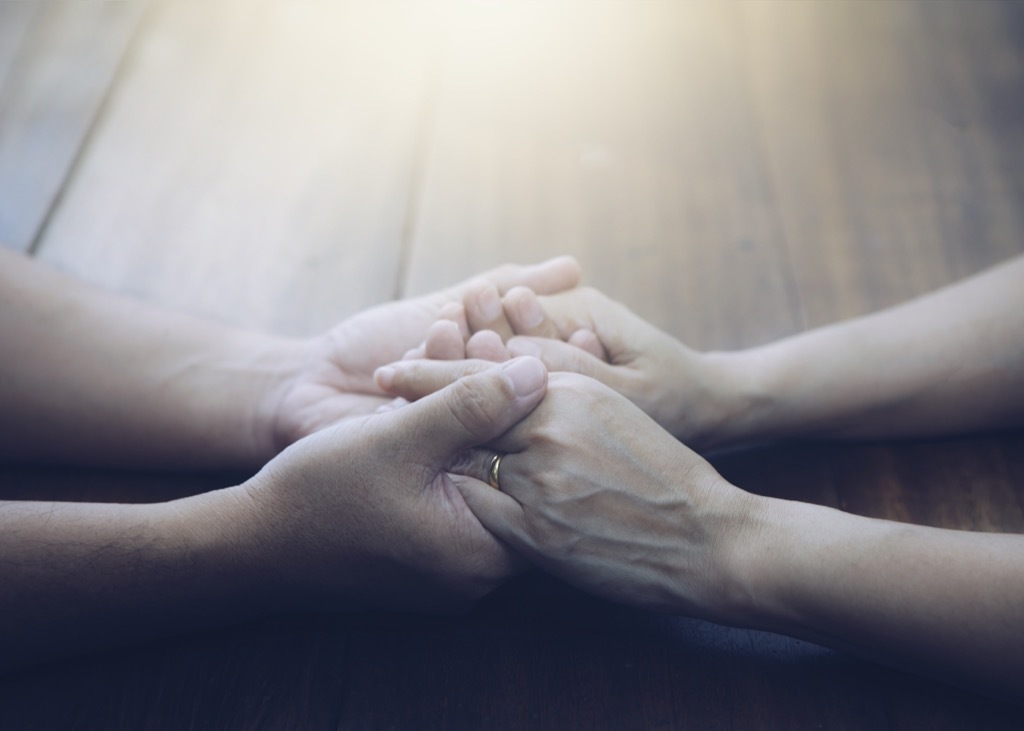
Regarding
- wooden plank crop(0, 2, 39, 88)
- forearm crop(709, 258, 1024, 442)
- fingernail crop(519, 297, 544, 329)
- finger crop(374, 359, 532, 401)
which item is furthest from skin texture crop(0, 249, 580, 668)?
wooden plank crop(0, 2, 39, 88)

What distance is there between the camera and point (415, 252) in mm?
1356

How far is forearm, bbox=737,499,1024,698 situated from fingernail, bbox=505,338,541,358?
0.39 meters

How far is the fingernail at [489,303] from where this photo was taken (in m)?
1.11

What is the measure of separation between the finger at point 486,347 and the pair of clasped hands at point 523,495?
0.14 m

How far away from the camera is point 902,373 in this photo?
1.08m

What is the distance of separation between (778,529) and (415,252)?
773mm

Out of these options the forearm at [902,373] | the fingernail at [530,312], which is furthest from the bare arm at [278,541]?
the forearm at [902,373]

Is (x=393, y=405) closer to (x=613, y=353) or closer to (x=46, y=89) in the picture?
(x=613, y=353)

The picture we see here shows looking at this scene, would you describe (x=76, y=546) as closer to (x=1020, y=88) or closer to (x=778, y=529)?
(x=778, y=529)

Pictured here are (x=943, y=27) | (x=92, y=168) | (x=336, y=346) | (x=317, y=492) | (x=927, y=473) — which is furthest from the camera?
(x=943, y=27)

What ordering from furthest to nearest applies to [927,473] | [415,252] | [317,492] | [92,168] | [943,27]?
[943,27], [92,168], [415,252], [927,473], [317,492]

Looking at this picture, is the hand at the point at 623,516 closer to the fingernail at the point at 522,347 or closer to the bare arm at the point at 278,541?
the bare arm at the point at 278,541

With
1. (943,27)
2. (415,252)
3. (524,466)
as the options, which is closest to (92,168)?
(415,252)

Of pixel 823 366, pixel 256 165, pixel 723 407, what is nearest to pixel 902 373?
pixel 823 366
